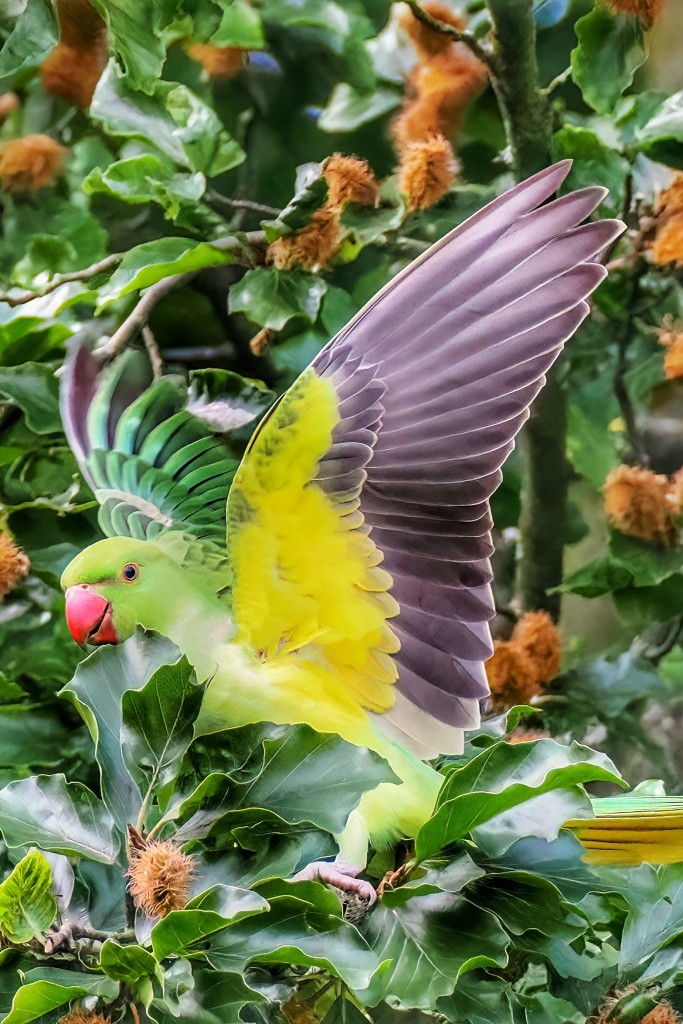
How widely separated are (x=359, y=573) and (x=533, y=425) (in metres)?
0.20

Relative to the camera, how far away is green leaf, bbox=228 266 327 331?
613 mm

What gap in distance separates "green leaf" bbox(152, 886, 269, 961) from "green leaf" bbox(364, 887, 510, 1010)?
0.07m

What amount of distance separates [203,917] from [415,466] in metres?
0.23

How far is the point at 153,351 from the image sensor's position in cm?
64

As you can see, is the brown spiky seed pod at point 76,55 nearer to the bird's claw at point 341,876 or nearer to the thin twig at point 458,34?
the thin twig at point 458,34

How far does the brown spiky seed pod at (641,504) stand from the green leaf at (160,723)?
0.31 metres

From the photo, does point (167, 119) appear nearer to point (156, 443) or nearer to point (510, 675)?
point (156, 443)

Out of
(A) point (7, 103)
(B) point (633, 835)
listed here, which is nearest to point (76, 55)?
(A) point (7, 103)

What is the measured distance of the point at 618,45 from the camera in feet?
1.97

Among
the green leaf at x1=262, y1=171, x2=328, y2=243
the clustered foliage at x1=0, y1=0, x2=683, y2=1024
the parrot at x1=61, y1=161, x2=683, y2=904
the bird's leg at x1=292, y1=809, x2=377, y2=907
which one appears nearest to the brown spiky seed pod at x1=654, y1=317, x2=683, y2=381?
the clustered foliage at x1=0, y1=0, x2=683, y2=1024

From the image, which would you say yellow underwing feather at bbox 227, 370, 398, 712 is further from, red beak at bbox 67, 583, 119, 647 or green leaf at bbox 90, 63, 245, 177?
green leaf at bbox 90, 63, 245, 177

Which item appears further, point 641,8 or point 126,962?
point 641,8

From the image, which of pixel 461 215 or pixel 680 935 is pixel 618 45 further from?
pixel 680 935

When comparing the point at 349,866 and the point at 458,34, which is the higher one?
the point at 458,34
